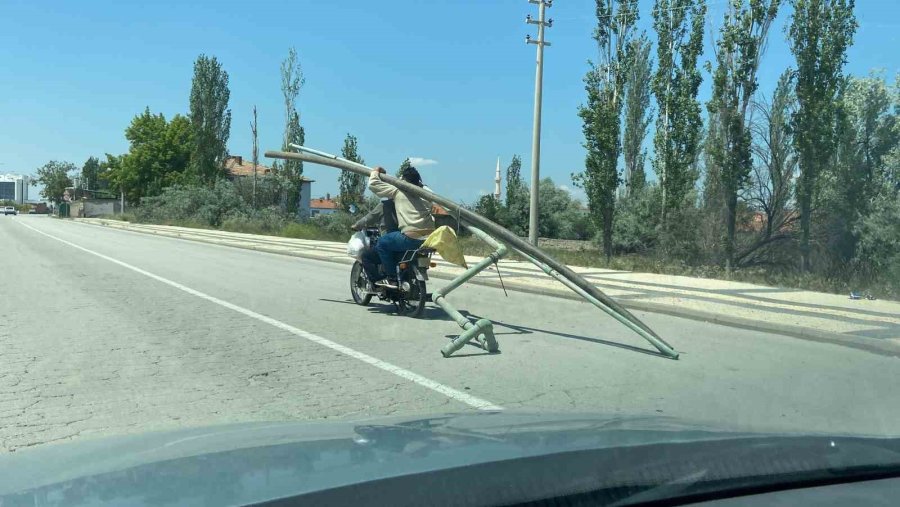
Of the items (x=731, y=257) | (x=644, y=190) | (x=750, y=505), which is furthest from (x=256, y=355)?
(x=644, y=190)

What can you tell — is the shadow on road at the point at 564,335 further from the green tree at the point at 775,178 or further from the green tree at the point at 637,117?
the green tree at the point at 637,117

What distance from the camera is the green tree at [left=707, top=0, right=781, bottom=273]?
69.8ft

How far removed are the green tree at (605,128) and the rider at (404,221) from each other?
17.6m

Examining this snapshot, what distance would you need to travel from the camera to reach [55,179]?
135 m

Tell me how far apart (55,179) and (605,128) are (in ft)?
443

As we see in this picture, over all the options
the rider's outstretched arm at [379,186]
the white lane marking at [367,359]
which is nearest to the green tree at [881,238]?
the rider's outstretched arm at [379,186]

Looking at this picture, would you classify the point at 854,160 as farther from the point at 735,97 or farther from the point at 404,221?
the point at 404,221

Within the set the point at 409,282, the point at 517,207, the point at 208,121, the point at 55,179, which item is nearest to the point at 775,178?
the point at 409,282

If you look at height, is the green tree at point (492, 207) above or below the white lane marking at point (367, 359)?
above

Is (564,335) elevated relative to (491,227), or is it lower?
lower

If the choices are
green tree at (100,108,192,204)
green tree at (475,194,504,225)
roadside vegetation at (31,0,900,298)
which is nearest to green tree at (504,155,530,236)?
green tree at (475,194,504,225)

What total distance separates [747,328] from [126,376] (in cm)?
798

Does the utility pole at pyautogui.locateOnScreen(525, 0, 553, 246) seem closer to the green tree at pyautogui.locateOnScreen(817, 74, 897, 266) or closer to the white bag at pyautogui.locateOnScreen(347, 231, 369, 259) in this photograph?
the green tree at pyautogui.locateOnScreen(817, 74, 897, 266)

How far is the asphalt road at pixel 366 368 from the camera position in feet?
17.9
